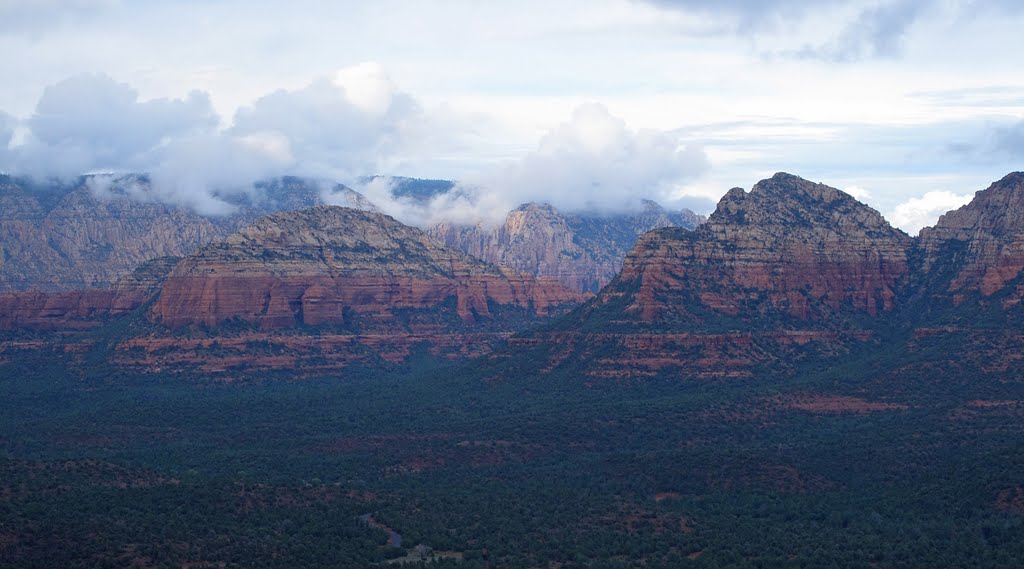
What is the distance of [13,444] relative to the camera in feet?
559

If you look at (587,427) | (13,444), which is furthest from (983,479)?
(13,444)

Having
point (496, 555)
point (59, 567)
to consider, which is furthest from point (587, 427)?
point (59, 567)

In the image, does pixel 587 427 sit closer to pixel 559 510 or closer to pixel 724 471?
pixel 724 471

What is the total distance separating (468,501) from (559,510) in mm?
7599

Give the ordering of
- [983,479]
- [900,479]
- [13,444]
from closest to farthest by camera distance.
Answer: [983,479], [900,479], [13,444]

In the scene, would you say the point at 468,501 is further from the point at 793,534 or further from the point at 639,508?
the point at 793,534

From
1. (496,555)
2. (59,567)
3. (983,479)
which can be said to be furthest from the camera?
(983,479)

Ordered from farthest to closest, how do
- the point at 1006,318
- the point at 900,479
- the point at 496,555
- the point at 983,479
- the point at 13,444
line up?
the point at 1006,318, the point at 13,444, the point at 900,479, the point at 983,479, the point at 496,555

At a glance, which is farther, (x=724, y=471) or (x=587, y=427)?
(x=587, y=427)

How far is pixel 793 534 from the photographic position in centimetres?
12575

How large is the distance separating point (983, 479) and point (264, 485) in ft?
175

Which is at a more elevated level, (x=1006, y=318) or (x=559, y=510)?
(x=1006, y=318)

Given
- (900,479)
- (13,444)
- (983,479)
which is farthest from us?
(13,444)

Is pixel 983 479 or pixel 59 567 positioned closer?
pixel 59 567
